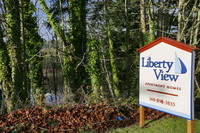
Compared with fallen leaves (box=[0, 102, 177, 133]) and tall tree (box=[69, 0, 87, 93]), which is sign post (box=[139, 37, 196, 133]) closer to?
fallen leaves (box=[0, 102, 177, 133])

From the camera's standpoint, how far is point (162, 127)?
4.23m

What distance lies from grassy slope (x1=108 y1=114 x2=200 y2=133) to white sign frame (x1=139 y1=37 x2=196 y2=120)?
2.01 feet

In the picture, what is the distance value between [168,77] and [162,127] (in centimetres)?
140

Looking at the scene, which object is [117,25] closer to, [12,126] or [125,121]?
[125,121]

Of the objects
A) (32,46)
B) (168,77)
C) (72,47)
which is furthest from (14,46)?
(168,77)

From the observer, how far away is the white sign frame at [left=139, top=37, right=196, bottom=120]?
328cm

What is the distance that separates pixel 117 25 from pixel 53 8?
5.08 metres

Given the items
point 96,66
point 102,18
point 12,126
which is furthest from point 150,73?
point 102,18

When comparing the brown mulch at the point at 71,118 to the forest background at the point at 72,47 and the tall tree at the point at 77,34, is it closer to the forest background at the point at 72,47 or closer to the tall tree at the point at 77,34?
the forest background at the point at 72,47

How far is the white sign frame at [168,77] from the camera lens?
3.28 metres

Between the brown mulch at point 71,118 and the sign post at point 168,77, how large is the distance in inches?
40.4

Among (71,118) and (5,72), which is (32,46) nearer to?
(5,72)

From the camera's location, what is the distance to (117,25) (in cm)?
1409

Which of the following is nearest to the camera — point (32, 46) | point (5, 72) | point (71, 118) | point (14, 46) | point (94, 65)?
point (71, 118)
